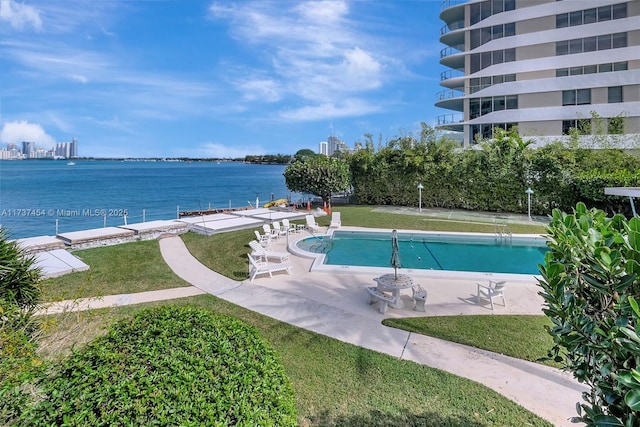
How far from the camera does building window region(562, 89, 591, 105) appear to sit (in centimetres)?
3105

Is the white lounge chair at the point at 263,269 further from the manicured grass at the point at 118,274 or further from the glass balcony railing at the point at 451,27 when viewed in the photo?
the glass balcony railing at the point at 451,27

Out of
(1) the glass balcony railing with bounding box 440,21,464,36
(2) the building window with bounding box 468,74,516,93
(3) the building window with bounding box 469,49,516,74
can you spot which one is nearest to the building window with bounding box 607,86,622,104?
(2) the building window with bounding box 468,74,516,93

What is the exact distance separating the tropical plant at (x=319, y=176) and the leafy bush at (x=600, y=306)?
21729 mm

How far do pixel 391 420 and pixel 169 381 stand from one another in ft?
10.3

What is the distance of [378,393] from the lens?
4891 mm

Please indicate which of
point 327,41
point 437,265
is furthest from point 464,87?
Result: point 437,265

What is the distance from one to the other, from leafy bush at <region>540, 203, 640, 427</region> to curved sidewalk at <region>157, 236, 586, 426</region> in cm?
279

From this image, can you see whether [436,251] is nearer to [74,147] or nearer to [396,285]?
[396,285]

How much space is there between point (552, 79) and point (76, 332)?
40.4 meters

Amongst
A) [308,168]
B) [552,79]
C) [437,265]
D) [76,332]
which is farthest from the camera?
[552,79]

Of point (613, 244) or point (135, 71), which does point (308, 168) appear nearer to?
point (613, 244)

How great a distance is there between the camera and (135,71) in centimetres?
3781

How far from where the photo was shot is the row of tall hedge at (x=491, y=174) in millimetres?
19728

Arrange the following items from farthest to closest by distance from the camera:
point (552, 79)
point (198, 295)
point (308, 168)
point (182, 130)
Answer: point (182, 130) → point (552, 79) → point (308, 168) → point (198, 295)
